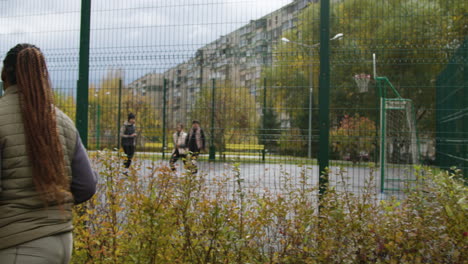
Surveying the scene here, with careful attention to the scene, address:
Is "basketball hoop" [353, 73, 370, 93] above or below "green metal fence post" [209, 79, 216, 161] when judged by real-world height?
above

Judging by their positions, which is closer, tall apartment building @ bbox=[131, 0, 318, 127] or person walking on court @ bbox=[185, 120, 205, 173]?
tall apartment building @ bbox=[131, 0, 318, 127]

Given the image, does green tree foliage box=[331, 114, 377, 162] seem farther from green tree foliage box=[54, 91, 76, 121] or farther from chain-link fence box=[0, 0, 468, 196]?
green tree foliage box=[54, 91, 76, 121]

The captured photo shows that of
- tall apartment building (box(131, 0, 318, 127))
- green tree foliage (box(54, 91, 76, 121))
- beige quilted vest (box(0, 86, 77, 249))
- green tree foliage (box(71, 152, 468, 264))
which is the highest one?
tall apartment building (box(131, 0, 318, 127))

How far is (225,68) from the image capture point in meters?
5.77

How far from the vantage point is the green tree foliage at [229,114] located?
5.57 m

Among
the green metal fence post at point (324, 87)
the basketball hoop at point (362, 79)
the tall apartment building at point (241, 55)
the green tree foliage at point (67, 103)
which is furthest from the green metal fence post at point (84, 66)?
the basketball hoop at point (362, 79)

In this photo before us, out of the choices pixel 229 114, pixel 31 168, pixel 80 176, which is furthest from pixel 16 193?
→ pixel 229 114

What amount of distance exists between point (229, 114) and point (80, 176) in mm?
3985

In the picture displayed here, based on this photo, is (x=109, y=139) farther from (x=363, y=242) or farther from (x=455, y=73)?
(x=455, y=73)

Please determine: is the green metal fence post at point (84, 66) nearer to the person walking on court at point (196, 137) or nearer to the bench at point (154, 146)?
the bench at point (154, 146)

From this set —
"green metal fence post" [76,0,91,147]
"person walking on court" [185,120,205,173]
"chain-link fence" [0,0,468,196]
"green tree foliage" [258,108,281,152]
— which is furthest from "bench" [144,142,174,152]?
"green tree foliage" [258,108,281,152]

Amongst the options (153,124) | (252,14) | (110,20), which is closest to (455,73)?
(252,14)

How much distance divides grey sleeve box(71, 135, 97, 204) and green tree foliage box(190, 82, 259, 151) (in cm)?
336

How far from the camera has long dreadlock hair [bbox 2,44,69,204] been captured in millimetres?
1835
